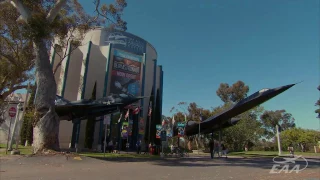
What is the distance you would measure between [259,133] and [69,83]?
106 feet

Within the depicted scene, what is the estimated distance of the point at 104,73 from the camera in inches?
1201

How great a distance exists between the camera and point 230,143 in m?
44.5

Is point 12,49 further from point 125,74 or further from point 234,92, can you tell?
point 234,92

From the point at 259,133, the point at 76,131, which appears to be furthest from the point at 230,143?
the point at 76,131

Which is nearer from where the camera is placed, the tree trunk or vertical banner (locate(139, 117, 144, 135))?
the tree trunk

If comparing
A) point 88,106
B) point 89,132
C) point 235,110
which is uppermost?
point 235,110

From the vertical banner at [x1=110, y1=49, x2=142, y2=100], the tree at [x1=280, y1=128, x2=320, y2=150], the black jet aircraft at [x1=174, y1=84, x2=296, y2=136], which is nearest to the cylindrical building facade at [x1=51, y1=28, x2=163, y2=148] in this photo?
the vertical banner at [x1=110, y1=49, x2=142, y2=100]

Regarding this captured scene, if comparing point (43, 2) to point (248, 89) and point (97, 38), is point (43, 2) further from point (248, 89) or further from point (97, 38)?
point (248, 89)

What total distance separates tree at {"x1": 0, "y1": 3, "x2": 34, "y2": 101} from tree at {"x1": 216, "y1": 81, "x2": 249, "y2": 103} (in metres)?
45.2

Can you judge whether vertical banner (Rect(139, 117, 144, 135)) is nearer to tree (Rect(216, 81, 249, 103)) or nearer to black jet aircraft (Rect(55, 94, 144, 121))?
black jet aircraft (Rect(55, 94, 144, 121))

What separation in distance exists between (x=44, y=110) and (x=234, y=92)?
49.9 m

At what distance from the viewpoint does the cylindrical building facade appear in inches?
1094

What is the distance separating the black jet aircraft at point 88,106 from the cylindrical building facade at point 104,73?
23.5ft

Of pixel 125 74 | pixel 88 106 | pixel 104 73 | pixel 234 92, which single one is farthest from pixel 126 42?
pixel 234 92
